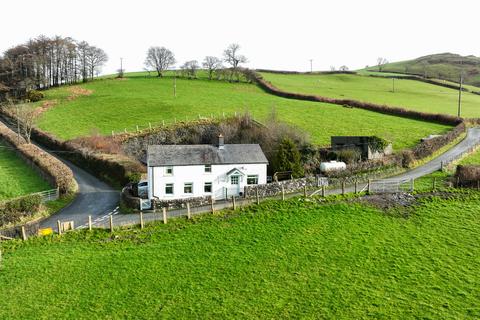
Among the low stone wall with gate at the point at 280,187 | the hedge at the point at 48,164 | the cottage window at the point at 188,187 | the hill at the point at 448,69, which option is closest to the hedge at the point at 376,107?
the low stone wall with gate at the point at 280,187

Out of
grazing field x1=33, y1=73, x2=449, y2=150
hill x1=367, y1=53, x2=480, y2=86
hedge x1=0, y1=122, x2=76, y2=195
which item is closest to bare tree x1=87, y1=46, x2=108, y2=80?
grazing field x1=33, y1=73, x2=449, y2=150

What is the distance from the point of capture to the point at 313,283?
21.4 metres

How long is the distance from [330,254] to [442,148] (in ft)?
108

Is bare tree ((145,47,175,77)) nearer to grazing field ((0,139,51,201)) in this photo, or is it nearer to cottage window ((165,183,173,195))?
grazing field ((0,139,51,201))

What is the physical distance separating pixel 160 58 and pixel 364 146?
85603 millimetres

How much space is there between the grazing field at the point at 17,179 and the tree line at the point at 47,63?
45.2 meters

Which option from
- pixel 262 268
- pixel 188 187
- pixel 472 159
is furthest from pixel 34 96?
pixel 472 159

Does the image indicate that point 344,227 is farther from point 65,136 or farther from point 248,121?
point 65,136

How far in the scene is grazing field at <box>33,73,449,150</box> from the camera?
189 ft

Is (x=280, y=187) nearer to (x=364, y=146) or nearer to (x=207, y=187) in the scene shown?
(x=207, y=187)

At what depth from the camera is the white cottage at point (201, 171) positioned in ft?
116

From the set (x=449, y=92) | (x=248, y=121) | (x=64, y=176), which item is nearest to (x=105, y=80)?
(x=248, y=121)

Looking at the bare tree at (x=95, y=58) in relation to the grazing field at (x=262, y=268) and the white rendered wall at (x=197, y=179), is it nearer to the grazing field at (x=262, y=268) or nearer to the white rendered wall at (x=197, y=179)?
the white rendered wall at (x=197, y=179)

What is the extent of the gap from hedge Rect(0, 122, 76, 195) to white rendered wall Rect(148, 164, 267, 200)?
9658 millimetres
